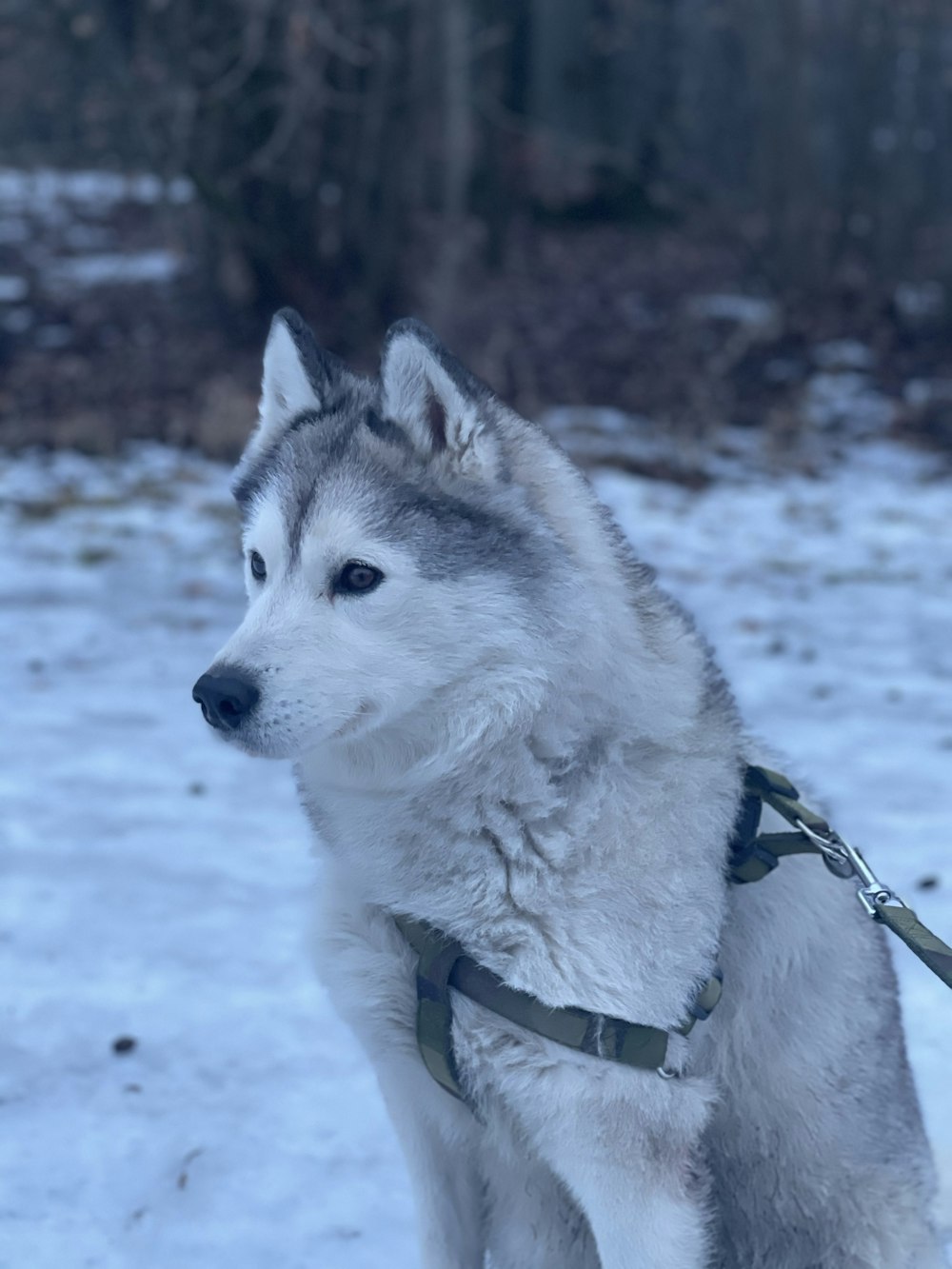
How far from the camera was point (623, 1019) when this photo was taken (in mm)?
2014

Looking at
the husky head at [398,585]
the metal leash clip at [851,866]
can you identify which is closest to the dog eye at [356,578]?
the husky head at [398,585]

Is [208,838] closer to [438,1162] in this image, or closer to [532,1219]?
[438,1162]

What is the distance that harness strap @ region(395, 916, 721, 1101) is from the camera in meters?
2.01

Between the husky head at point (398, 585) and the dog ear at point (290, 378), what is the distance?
0.17 metres

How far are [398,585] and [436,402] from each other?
0.34 m

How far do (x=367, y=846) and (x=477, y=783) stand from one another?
0.23 metres

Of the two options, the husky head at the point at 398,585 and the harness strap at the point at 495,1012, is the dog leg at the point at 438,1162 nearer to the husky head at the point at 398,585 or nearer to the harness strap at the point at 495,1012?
the harness strap at the point at 495,1012

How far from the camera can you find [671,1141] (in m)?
2.04

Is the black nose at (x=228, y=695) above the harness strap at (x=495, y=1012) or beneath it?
above

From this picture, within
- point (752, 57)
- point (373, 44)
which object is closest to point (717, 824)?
point (373, 44)

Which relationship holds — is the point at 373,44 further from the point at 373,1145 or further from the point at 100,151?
the point at 373,1145

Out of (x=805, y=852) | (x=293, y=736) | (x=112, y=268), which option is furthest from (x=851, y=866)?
(x=112, y=268)

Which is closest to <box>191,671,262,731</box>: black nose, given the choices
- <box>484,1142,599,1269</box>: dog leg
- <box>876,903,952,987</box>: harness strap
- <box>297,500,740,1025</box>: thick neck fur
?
<box>297,500,740,1025</box>: thick neck fur

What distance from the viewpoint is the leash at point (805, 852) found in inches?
83.8
